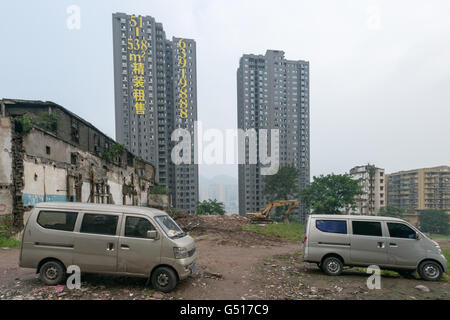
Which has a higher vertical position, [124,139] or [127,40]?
[127,40]

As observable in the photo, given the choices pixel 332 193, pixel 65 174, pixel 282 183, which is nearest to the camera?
pixel 65 174

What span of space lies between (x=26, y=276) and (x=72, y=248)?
224cm

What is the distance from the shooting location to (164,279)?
5.45 metres

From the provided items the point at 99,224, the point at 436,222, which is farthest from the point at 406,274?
the point at 436,222

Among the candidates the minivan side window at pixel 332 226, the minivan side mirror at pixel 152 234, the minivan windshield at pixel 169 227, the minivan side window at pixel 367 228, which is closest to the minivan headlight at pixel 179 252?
the minivan windshield at pixel 169 227

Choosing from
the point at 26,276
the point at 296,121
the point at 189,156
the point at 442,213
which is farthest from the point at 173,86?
the point at 442,213

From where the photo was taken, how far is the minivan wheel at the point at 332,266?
7.25 metres

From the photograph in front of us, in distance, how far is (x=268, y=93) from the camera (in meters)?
83.0

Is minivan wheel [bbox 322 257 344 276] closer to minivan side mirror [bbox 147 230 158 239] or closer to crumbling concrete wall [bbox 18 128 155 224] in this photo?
minivan side mirror [bbox 147 230 158 239]

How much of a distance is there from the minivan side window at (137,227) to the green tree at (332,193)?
31524 millimetres

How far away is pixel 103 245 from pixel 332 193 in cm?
3380

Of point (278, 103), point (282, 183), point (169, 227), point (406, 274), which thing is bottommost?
point (282, 183)

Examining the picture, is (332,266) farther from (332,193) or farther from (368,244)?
(332,193)
